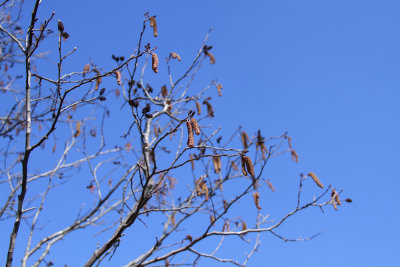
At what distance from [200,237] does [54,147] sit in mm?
3830

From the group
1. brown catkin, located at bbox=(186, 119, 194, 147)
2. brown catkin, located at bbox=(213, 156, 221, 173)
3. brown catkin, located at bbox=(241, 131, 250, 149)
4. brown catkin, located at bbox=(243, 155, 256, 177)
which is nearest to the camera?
brown catkin, located at bbox=(186, 119, 194, 147)

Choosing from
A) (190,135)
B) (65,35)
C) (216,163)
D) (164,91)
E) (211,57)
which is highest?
(211,57)

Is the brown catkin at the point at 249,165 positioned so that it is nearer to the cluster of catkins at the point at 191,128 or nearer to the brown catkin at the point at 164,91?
the cluster of catkins at the point at 191,128

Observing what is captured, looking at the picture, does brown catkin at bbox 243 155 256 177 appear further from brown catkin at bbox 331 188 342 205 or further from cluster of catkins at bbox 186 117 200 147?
brown catkin at bbox 331 188 342 205

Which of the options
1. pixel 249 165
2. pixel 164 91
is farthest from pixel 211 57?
pixel 249 165

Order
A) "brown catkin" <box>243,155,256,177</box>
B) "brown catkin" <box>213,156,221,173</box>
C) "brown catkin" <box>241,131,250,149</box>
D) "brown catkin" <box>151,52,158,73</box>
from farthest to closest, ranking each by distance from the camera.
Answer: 1. "brown catkin" <box>241,131,250,149</box>
2. "brown catkin" <box>213,156,221,173</box>
3. "brown catkin" <box>151,52,158,73</box>
4. "brown catkin" <box>243,155,256,177</box>

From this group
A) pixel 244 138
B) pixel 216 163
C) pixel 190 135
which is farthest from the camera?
pixel 244 138

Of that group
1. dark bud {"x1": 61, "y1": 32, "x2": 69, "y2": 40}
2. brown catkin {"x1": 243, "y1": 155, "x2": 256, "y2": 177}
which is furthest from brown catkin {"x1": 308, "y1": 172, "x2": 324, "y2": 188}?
dark bud {"x1": 61, "y1": 32, "x2": 69, "y2": 40}

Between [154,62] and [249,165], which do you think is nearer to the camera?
[249,165]

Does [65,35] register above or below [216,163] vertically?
below

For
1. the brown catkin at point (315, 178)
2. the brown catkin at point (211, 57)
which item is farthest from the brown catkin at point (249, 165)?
the brown catkin at point (211, 57)

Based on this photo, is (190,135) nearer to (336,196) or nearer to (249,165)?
(249,165)

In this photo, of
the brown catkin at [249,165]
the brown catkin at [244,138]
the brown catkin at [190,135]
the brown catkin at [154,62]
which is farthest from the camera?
the brown catkin at [244,138]

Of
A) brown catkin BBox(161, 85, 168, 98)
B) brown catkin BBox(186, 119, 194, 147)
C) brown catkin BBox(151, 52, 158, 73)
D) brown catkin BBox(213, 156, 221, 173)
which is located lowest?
brown catkin BBox(186, 119, 194, 147)
